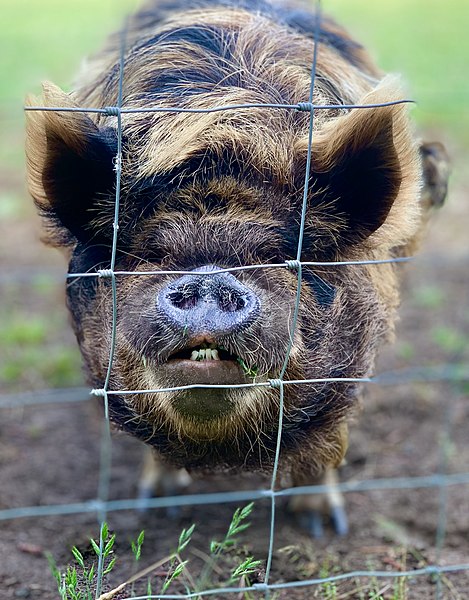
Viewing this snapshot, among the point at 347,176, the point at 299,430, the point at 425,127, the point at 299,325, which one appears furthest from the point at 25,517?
the point at 425,127

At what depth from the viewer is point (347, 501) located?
439cm

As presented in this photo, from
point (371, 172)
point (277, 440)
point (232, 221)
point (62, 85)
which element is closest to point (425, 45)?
Result: point (62, 85)

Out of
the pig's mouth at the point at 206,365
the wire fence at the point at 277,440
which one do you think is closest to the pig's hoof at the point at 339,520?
the wire fence at the point at 277,440

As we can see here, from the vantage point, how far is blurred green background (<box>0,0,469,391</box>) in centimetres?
577

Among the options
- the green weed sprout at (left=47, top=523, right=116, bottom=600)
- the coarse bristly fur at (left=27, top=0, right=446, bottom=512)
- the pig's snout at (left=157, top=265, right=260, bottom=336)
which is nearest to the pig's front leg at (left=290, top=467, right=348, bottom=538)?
the coarse bristly fur at (left=27, top=0, right=446, bottom=512)

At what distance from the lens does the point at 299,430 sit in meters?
3.07

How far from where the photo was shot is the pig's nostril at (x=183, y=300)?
8.13ft

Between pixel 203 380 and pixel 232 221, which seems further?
pixel 232 221

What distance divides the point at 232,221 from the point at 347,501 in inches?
86.7

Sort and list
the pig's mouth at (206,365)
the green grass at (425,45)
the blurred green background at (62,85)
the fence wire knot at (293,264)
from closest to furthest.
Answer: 1. the pig's mouth at (206,365)
2. the fence wire knot at (293,264)
3. the blurred green background at (62,85)
4. the green grass at (425,45)

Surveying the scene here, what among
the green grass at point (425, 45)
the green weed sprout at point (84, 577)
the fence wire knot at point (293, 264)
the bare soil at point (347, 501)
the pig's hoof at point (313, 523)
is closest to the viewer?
the green weed sprout at point (84, 577)

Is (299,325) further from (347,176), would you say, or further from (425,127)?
(425,127)

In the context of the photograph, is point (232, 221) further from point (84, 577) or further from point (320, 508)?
point (320, 508)

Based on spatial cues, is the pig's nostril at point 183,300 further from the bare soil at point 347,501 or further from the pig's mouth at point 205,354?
the bare soil at point 347,501
